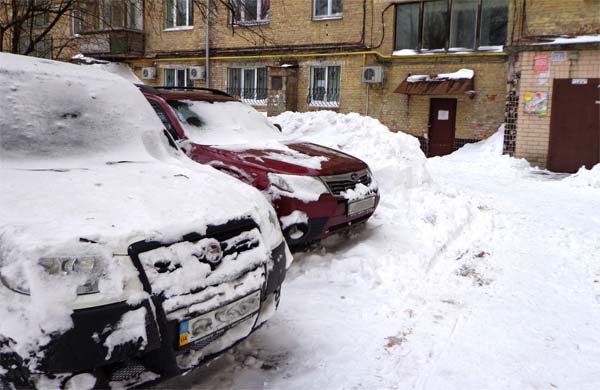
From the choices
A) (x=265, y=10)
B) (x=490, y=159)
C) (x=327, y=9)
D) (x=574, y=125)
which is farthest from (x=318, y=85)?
(x=574, y=125)

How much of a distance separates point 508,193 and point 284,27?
36.8 ft

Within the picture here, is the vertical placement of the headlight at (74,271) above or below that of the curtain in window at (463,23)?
below

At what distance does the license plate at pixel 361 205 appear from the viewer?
465 centimetres

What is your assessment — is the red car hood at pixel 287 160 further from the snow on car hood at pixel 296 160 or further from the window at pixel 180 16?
the window at pixel 180 16

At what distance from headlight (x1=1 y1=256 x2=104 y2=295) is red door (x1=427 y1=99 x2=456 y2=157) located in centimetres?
1399

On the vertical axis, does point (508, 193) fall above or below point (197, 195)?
below

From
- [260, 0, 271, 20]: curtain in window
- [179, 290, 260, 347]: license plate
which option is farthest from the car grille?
[260, 0, 271, 20]: curtain in window

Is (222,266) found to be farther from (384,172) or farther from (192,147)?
(384,172)

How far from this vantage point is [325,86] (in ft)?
55.0

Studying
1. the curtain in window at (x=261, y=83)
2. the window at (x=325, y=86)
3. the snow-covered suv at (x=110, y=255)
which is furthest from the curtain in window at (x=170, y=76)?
the snow-covered suv at (x=110, y=255)

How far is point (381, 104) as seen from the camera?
15.7 meters

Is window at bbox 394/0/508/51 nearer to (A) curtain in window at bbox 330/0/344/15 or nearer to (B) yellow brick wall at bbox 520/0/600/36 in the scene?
(A) curtain in window at bbox 330/0/344/15

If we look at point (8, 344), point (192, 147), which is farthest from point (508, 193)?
point (8, 344)

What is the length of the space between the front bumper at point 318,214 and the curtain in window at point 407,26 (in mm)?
11877
